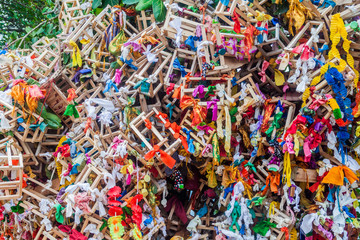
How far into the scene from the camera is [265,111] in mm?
3406

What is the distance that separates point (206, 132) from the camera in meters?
3.41

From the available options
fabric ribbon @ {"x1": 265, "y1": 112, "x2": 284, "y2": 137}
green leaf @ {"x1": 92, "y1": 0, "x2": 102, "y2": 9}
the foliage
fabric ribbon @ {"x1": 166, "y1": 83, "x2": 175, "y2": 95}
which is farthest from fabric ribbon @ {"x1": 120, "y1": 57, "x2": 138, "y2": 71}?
the foliage

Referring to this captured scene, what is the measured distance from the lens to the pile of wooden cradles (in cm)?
316

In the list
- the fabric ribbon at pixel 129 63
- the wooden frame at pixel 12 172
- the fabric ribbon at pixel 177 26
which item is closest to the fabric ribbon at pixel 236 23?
the fabric ribbon at pixel 177 26

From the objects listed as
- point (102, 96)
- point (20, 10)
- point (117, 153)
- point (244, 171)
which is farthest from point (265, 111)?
point (20, 10)

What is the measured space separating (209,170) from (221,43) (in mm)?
1374

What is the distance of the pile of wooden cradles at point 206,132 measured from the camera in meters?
3.16

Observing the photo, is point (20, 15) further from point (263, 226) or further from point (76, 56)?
point (263, 226)

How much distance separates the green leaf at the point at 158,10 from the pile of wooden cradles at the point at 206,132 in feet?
0.53

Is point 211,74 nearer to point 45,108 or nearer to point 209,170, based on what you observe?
point 209,170

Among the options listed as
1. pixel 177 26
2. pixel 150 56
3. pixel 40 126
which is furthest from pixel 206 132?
pixel 40 126

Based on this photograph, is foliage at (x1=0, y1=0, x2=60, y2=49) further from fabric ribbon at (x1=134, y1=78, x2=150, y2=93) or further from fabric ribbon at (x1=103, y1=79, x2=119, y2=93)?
fabric ribbon at (x1=134, y1=78, x2=150, y2=93)

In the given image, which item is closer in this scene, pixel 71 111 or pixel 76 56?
pixel 71 111

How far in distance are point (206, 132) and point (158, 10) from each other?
1462mm
